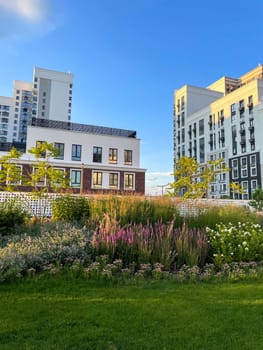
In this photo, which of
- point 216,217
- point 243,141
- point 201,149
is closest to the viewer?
point 216,217

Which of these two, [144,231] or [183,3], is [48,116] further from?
[144,231]

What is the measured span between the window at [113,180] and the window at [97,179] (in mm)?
1099

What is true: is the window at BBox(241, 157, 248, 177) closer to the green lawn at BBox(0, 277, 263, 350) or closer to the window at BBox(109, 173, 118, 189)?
the window at BBox(109, 173, 118, 189)

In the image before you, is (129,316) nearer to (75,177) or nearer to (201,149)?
(75,177)

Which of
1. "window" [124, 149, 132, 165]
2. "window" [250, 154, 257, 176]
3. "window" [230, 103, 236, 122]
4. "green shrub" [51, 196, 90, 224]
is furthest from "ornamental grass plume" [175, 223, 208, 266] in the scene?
"window" [230, 103, 236, 122]

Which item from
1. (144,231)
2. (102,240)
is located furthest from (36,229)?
(144,231)

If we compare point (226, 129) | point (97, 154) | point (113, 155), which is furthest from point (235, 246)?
point (226, 129)

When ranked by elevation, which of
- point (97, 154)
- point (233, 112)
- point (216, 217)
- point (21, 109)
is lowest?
point (216, 217)

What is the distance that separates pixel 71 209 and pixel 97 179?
70.6 feet

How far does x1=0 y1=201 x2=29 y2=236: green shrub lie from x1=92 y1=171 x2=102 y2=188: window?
2168 cm

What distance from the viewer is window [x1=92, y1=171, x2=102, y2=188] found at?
2990 centimetres

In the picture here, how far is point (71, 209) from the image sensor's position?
8.63 metres

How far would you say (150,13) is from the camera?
14656 millimetres

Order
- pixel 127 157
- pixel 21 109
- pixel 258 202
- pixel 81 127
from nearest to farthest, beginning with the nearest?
pixel 258 202
pixel 81 127
pixel 127 157
pixel 21 109
